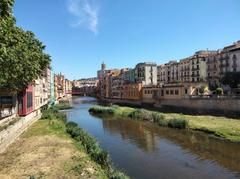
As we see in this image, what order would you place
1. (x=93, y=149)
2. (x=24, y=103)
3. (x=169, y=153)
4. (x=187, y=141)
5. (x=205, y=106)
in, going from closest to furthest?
1. (x=93, y=149)
2. (x=169, y=153)
3. (x=187, y=141)
4. (x=24, y=103)
5. (x=205, y=106)

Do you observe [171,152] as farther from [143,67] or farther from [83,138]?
[143,67]

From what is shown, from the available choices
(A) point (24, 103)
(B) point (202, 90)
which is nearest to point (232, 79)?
(B) point (202, 90)

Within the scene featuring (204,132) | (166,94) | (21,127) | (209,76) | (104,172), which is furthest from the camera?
(209,76)

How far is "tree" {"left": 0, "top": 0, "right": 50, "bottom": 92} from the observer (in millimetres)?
14560

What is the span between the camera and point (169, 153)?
98.2ft

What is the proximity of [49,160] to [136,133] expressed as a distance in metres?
21.6

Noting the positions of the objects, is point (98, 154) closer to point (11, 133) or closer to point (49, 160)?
point (49, 160)

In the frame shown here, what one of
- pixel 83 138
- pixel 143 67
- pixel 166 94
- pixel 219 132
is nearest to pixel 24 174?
pixel 83 138

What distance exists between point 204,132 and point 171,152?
38.8 ft

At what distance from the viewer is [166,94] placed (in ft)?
258

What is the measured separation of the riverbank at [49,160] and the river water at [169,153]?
374 cm

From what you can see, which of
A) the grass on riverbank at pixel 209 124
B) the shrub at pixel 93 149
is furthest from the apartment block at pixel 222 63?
the shrub at pixel 93 149

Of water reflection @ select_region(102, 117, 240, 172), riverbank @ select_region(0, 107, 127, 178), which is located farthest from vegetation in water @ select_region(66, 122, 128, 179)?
water reflection @ select_region(102, 117, 240, 172)

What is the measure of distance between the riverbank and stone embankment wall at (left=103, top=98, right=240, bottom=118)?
117 feet
